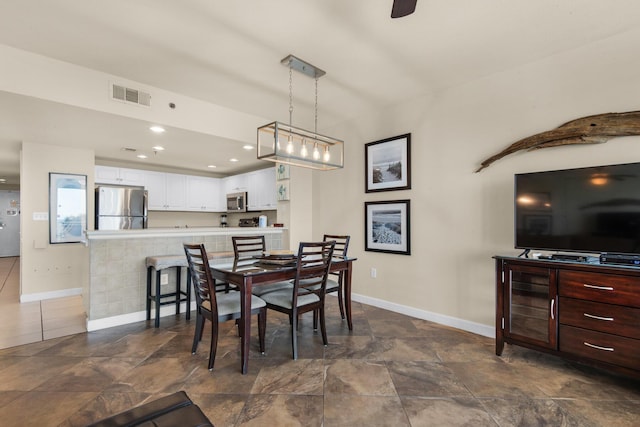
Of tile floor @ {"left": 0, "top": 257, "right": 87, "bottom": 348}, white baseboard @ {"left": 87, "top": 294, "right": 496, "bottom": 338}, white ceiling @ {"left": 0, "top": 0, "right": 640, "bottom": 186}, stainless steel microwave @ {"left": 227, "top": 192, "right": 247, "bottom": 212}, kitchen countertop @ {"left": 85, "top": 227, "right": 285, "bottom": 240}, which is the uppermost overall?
white ceiling @ {"left": 0, "top": 0, "right": 640, "bottom": 186}

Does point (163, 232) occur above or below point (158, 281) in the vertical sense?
above

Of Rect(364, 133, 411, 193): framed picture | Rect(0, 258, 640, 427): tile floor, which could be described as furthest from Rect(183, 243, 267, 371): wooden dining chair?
Rect(364, 133, 411, 193): framed picture

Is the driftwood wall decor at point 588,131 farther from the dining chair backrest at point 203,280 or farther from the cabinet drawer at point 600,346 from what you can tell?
the dining chair backrest at point 203,280

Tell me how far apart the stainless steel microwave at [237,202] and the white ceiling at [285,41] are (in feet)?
8.83

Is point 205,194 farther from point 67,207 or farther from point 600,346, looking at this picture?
point 600,346

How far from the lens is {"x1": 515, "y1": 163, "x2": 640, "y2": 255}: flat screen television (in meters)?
2.13

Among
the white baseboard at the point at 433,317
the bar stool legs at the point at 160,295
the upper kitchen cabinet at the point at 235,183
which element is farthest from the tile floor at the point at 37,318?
the white baseboard at the point at 433,317

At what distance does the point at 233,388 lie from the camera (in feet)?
6.86

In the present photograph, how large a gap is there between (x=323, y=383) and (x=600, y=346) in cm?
194

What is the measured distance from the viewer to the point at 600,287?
209 centimetres

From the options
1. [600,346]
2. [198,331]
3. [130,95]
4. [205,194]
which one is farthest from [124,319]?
[600,346]

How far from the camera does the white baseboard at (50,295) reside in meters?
4.35

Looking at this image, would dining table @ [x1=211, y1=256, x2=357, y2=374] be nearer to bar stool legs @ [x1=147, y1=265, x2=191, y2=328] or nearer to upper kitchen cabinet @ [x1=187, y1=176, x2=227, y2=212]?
bar stool legs @ [x1=147, y1=265, x2=191, y2=328]

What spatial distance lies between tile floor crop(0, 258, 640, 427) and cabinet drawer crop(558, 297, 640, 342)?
42cm
